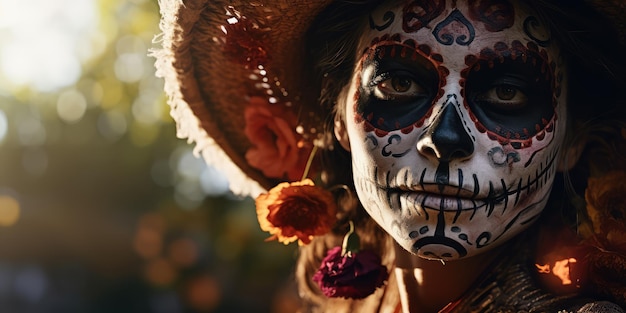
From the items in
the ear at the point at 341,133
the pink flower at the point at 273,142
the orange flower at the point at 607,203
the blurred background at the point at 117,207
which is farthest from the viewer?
the blurred background at the point at 117,207

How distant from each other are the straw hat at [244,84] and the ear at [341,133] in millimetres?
138

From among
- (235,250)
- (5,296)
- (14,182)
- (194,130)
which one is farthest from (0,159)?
(194,130)

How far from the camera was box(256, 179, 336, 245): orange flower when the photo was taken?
2.99 metres

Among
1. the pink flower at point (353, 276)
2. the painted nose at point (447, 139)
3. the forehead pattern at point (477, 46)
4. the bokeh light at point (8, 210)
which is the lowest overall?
the bokeh light at point (8, 210)

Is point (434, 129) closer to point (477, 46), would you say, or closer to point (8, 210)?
point (477, 46)

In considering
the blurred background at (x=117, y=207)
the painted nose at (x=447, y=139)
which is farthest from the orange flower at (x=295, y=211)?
the blurred background at (x=117, y=207)

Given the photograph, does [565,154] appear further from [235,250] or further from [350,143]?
[235,250]

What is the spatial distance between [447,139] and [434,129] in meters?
0.05

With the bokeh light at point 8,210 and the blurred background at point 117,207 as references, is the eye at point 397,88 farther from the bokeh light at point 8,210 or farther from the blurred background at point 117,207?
the bokeh light at point 8,210

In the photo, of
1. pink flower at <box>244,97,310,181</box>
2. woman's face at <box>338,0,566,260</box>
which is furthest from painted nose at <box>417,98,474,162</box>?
pink flower at <box>244,97,310,181</box>

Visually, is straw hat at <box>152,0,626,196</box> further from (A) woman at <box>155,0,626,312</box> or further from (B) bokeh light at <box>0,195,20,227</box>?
(B) bokeh light at <box>0,195,20,227</box>

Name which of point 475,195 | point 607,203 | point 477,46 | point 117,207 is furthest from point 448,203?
point 117,207

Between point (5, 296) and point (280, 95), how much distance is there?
1323 centimetres

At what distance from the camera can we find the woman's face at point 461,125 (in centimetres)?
240
